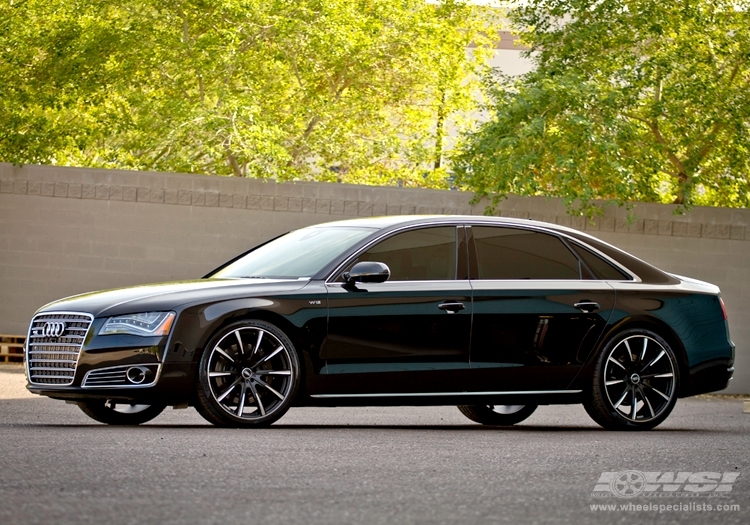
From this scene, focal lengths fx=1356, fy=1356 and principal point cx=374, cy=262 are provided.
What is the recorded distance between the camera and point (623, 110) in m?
20.0

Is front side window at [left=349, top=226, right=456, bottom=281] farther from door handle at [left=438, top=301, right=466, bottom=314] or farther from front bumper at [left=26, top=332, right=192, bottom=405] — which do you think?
front bumper at [left=26, top=332, right=192, bottom=405]

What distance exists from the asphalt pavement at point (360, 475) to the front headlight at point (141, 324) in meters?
0.67

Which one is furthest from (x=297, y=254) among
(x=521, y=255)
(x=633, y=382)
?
(x=633, y=382)

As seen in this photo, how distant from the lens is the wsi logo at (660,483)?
6.86 m

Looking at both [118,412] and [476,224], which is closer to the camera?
[118,412]

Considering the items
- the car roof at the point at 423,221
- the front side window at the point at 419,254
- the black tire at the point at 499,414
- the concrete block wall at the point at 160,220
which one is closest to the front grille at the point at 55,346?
the front side window at the point at 419,254

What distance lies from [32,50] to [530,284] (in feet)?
42.6

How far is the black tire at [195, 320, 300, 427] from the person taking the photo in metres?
9.31

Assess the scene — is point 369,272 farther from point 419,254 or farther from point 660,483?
point 660,483

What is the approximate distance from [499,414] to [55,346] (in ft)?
13.5

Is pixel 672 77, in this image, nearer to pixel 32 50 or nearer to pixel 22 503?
pixel 32 50

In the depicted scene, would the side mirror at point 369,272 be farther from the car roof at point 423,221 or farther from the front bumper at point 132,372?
the front bumper at point 132,372

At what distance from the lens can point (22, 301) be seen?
18.7m

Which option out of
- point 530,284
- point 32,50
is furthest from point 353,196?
point 530,284
